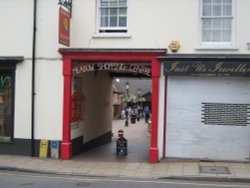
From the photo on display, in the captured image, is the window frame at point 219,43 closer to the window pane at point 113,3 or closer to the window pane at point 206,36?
the window pane at point 206,36

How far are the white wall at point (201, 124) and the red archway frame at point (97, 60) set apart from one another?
1.51ft

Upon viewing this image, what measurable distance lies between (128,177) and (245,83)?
16.3ft

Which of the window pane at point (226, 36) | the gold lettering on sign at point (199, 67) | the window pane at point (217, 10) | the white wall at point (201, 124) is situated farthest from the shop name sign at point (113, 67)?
the window pane at point (217, 10)

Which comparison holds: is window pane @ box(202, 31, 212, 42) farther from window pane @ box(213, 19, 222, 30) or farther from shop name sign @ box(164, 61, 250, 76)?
shop name sign @ box(164, 61, 250, 76)

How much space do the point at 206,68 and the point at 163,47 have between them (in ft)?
5.24

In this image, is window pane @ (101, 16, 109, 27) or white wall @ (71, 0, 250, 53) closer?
white wall @ (71, 0, 250, 53)

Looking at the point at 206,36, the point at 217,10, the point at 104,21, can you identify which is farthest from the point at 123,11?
the point at 217,10

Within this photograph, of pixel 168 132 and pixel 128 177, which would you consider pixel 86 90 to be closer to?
pixel 168 132

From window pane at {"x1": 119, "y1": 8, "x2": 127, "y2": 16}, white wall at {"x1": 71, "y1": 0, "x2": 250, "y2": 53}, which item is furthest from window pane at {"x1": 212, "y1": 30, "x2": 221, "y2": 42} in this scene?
window pane at {"x1": 119, "y1": 8, "x2": 127, "y2": 16}

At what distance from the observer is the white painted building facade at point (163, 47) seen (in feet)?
44.7

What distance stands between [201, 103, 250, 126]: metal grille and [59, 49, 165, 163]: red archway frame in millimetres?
1651

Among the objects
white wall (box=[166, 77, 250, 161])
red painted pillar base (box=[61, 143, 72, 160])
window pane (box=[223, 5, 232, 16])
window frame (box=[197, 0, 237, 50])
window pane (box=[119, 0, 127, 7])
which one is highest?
window pane (box=[119, 0, 127, 7])

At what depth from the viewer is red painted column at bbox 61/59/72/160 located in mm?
14508

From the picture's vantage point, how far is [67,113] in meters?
14.5
